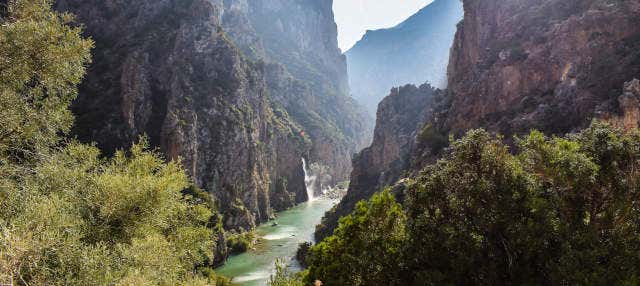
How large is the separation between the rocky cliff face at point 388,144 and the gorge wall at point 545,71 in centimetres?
2113

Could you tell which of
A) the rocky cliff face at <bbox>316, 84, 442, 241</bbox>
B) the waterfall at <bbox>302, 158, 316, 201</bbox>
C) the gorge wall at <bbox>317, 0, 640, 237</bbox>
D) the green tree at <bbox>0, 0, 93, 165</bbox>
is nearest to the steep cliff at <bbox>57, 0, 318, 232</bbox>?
the rocky cliff face at <bbox>316, 84, 442, 241</bbox>

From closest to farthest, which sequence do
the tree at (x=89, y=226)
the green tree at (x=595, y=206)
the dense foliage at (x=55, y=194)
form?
the tree at (x=89, y=226) → the dense foliage at (x=55, y=194) → the green tree at (x=595, y=206)

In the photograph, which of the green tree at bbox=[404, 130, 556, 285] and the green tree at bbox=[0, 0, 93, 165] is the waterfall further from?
the green tree at bbox=[0, 0, 93, 165]

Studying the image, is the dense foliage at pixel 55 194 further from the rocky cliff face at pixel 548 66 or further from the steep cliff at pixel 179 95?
the steep cliff at pixel 179 95

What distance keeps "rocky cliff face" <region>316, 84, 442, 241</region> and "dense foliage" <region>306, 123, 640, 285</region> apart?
169 ft

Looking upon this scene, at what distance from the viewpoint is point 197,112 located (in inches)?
3115

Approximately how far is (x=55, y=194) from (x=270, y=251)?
173 ft

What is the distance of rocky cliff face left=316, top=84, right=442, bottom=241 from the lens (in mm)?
73475

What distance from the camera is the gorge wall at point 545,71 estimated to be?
32131 millimetres

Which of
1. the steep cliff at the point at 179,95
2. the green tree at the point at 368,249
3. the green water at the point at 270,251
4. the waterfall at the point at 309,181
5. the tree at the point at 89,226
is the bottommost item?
the green water at the point at 270,251

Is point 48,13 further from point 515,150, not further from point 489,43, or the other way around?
point 489,43

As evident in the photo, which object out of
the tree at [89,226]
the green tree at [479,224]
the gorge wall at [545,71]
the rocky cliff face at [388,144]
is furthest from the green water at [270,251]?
the green tree at [479,224]

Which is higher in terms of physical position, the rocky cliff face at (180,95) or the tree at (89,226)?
the rocky cliff face at (180,95)

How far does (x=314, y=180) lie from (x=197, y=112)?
8913 cm
